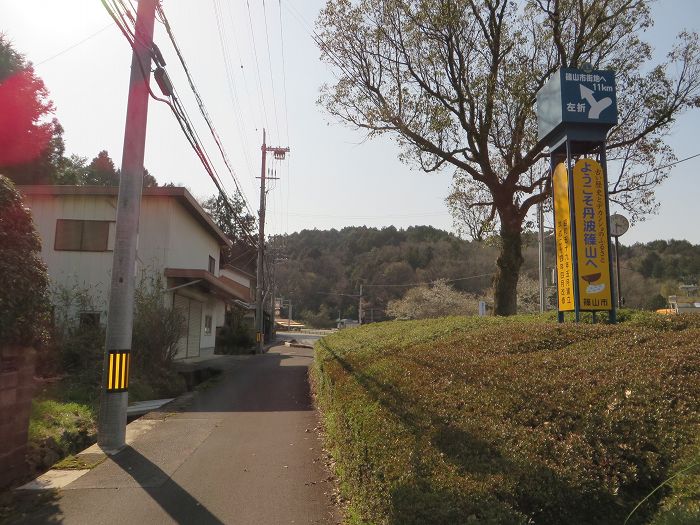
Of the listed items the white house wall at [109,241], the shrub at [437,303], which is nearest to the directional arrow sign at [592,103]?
the white house wall at [109,241]

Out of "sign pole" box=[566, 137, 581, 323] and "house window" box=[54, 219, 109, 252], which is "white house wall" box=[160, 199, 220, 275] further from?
"sign pole" box=[566, 137, 581, 323]

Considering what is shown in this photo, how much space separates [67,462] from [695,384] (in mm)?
6765

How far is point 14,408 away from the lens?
19.8 ft

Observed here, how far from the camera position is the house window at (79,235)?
18500mm

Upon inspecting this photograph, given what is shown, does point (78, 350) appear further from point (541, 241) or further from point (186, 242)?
point (541, 241)

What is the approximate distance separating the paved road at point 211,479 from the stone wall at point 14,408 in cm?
83

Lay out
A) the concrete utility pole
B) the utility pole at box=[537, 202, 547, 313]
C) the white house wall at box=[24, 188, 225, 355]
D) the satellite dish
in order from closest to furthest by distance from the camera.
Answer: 1. the concrete utility pole
2. the satellite dish
3. the white house wall at box=[24, 188, 225, 355]
4. the utility pole at box=[537, 202, 547, 313]

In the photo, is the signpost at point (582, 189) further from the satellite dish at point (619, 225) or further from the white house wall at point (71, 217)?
the white house wall at point (71, 217)

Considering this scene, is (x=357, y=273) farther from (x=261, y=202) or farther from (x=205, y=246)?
(x=205, y=246)

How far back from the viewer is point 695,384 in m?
4.96

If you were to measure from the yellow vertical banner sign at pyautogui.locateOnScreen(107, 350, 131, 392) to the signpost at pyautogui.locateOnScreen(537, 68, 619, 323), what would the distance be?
279 inches

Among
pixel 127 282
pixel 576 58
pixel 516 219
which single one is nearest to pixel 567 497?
pixel 127 282

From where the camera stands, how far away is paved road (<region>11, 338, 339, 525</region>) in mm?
4785

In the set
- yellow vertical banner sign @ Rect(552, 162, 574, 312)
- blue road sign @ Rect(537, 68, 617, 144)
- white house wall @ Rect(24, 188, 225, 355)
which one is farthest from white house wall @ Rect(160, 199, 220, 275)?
blue road sign @ Rect(537, 68, 617, 144)
